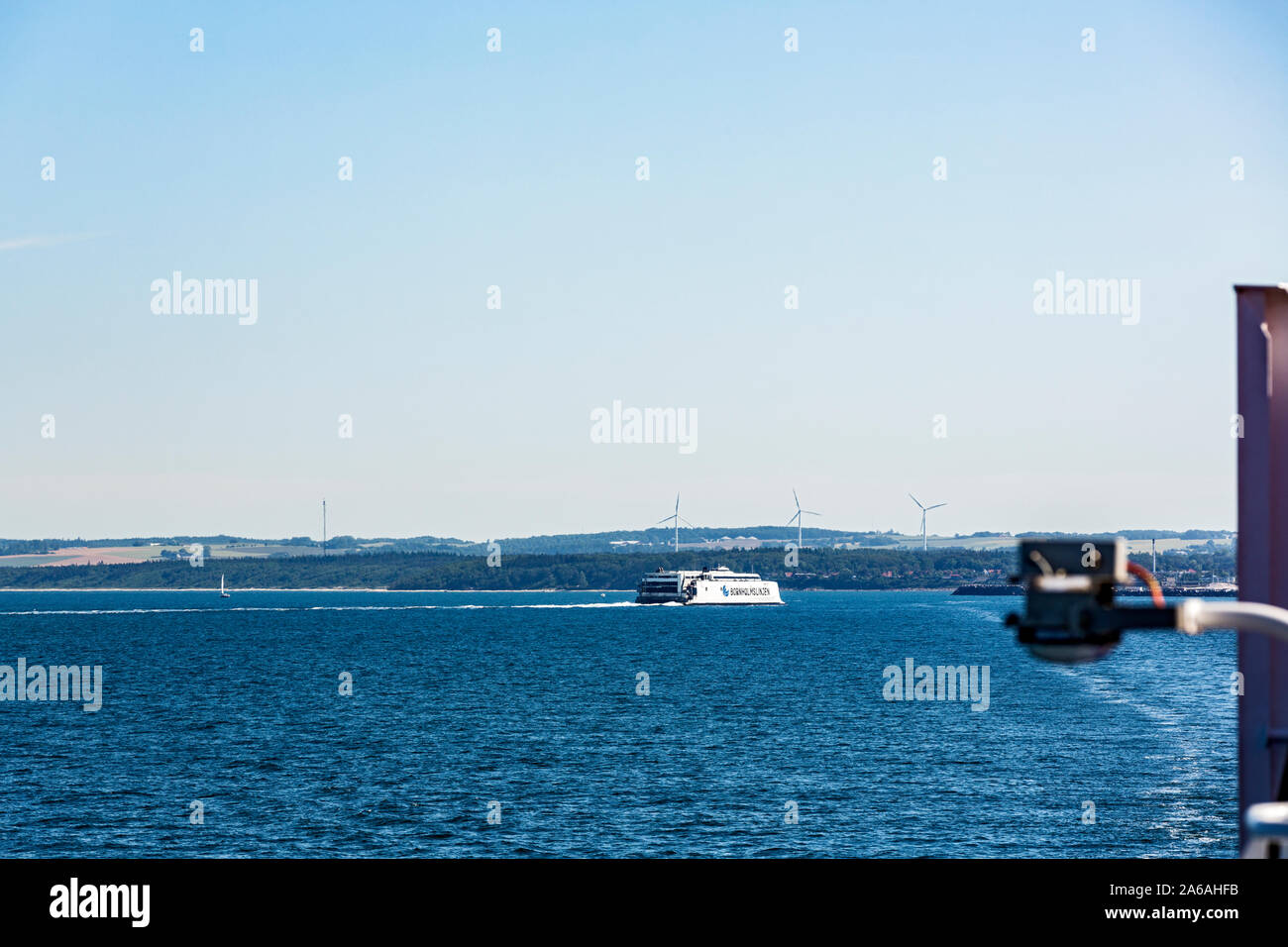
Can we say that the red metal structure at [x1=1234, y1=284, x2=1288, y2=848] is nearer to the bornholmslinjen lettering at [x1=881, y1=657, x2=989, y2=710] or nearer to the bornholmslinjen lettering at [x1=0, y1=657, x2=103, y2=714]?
the bornholmslinjen lettering at [x1=881, y1=657, x2=989, y2=710]

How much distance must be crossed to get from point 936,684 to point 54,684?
7905 centimetres

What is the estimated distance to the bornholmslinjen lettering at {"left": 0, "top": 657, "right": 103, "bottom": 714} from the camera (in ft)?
362

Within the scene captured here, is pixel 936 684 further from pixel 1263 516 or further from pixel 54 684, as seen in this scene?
pixel 1263 516

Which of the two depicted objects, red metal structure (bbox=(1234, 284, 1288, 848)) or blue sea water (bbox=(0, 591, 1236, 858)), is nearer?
red metal structure (bbox=(1234, 284, 1288, 848))

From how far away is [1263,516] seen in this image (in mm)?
8281

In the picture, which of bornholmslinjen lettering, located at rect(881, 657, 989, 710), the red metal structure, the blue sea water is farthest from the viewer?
bornholmslinjen lettering, located at rect(881, 657, 989, 710)

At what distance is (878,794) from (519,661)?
275 feet

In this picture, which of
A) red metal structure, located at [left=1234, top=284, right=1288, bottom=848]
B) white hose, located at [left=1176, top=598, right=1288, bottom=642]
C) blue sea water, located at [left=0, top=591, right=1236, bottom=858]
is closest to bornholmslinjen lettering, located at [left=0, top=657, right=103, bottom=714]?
blue sea water, located at [left=0, top=591, right=1236, bottom=858]

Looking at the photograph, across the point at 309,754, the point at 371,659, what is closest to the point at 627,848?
the point at 309,754

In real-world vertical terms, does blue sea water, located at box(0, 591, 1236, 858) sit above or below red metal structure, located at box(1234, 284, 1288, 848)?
below

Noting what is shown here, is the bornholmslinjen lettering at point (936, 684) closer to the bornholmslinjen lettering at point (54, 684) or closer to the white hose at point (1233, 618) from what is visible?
the bornholmslinjen lettering at point (54, 684)

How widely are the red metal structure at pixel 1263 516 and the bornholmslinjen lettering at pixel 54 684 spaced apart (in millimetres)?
102692

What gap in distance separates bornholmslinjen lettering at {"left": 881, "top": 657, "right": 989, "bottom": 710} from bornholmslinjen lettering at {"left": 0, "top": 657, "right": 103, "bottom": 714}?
63.9 metres

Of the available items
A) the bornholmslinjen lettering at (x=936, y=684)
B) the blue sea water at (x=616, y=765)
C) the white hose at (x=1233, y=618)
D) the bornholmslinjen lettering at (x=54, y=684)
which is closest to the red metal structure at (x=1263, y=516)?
the white hose at (x=1233, y=618)
